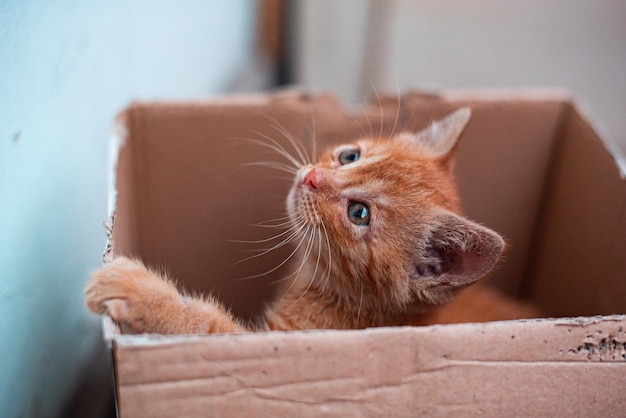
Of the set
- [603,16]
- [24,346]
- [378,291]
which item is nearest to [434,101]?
[378,291]

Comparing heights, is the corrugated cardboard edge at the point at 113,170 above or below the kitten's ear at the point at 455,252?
above

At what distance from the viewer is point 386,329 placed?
2.57ft

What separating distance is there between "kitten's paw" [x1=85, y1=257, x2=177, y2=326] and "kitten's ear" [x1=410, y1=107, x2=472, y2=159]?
0.70 meters

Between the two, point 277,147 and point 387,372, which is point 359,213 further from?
point 387,372

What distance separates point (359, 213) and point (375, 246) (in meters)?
0.08

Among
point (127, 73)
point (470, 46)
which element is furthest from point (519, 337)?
point (470, 46)

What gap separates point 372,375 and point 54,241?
0.75 metres

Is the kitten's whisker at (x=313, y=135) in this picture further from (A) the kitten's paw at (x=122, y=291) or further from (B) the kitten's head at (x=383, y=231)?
(A) the kitten's paw at (x=122, y=291)

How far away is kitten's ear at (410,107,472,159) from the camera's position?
134 centimetres

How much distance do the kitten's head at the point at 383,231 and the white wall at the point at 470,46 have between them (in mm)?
1482

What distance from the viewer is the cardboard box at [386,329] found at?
77cm

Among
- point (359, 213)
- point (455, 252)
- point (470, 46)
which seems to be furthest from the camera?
point (470, 46)

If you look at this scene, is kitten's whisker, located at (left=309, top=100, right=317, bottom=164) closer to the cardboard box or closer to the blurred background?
the cardboard box

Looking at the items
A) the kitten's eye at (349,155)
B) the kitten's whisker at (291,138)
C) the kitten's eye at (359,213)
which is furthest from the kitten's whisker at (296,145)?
the kitten's eye at (359,213)
